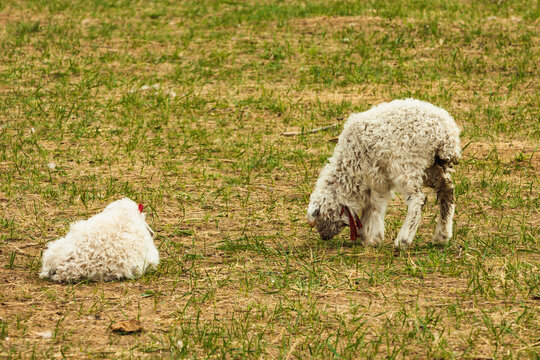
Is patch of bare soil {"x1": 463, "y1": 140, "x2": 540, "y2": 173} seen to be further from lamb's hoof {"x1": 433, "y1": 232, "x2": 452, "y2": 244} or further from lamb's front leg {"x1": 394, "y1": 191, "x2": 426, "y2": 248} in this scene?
lamb's front leg {"x1": 394, "y1": 191, "x2": 426, "y2": 248}

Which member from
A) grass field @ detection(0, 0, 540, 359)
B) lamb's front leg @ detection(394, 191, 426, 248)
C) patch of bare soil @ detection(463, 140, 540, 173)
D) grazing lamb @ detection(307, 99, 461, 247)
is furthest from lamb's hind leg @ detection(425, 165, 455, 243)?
patch of bare soil @ detection(463, 140, 540, 173)

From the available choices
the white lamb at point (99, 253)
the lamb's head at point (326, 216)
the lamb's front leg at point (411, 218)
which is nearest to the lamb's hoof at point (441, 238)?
the lamb's front leg at point (411, 218)

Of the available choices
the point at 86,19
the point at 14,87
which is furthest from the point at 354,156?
the point at 86,19

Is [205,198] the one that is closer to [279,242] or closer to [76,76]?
[279,242]

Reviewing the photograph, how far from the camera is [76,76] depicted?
11.1 m

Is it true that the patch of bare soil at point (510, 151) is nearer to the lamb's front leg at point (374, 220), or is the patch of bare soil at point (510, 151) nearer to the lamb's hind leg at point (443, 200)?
the lamb's hind leg at point (443, 200)

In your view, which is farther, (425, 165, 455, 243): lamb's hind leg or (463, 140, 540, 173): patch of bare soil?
(463, 140, 540, 173): patch of bare soil

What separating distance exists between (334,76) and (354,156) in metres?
5.13

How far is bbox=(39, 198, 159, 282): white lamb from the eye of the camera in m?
5.14

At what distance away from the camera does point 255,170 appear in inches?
310

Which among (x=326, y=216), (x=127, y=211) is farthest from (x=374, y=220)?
(x=127, y=211)

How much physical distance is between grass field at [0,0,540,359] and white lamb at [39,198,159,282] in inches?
3.4

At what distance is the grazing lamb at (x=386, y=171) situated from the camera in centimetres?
566

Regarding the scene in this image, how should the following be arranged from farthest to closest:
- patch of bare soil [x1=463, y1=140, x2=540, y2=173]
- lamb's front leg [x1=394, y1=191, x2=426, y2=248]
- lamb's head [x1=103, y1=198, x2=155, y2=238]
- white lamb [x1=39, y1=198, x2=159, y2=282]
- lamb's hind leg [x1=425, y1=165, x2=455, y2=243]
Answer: patch of bare soil [x1=463, y1=140, x2=540, y2=173], lamb's hind leg [x1=425, y1=165, x2=455, y2=243], lamb's front leg [x1=394, y1=191, x2=426, y2=248], lamb's head [x1=103, y1=198, x2=155, y2=238], white lamb [x1=39, y1=198, x2=159, y2=282]
